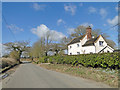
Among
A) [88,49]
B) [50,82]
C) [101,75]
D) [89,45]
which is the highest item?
[89,45]

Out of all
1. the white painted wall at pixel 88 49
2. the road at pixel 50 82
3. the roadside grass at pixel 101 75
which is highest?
the white painted wall at pixel 88 49

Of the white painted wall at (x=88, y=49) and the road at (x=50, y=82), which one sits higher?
the white painted wall at (x=88, y=49)

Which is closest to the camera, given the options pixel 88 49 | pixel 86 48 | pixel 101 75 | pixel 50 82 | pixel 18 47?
pixel 50 82

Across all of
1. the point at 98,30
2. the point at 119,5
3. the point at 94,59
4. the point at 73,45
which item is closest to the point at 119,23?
the point at 119,5

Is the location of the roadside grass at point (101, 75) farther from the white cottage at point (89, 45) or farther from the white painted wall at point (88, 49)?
the white cottage at point (89, 45)

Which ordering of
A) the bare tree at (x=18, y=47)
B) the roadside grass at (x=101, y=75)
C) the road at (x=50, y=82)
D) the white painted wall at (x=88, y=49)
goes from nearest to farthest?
the road at (x=50, y=82) < the roadside grass at (x=101, y=75) < the white painted wall at (x=88, y=49) < the bare tree at (x=18, y=47)

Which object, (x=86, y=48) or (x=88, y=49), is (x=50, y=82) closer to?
(x=88, y=49)

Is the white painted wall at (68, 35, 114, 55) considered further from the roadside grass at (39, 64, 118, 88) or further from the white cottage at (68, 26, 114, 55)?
the roadside grass at (39, 64, 118, 88)

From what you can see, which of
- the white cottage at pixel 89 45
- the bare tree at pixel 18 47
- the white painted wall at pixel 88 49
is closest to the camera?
the white cottage at pixel 89 45

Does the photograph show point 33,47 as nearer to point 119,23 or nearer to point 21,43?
point 21,43

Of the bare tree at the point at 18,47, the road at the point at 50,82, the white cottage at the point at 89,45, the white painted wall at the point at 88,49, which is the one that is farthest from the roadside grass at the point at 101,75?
the bare tree at the point at 18,47

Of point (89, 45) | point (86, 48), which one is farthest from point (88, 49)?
point (89, 45)

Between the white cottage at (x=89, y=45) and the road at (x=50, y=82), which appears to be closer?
the road at (x=50, y=82)

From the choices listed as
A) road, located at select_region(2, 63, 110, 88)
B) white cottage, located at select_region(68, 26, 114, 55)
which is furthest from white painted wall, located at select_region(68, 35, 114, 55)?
road, located at select_region(2, 63, 110, 88)
